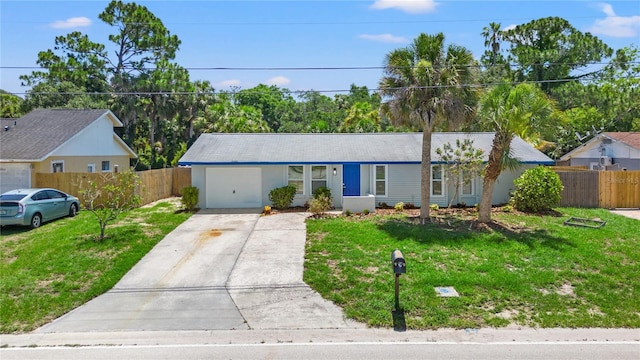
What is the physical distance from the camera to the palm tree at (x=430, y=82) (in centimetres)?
1505

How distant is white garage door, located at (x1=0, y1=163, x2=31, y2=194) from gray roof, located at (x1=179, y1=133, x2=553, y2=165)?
22.4 ft

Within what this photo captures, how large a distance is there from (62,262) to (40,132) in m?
13.5

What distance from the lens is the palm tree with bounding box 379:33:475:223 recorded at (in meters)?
15.0

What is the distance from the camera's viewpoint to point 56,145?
20.7 m

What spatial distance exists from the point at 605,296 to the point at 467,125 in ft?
26.0

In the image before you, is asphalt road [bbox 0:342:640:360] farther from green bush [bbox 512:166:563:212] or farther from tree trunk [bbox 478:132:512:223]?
green bush [bbox 512:166:563:212]

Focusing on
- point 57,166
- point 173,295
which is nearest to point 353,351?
point 173,295

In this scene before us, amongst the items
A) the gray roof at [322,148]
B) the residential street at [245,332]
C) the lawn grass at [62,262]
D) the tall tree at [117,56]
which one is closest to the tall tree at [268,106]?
the tall tree at [117,56]

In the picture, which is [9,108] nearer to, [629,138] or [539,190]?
[539,190]

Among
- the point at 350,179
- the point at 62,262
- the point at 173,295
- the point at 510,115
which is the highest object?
the point at 510,115

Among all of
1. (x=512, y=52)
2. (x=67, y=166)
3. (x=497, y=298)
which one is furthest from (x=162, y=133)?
(x=497, y=298)

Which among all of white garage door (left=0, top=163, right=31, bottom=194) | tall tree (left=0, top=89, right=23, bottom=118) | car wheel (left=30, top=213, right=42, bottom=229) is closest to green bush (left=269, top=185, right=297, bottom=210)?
car wheel (left=30, top=213, right=42, bottom=229)

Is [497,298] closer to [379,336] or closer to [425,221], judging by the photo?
[379,336]

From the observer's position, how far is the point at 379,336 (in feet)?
25.8
